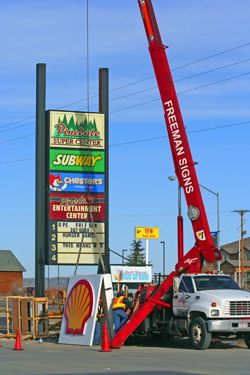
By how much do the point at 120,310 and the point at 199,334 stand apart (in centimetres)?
319

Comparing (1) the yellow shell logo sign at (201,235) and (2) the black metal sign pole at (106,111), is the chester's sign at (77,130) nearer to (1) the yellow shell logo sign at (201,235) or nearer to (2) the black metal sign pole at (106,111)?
(2) the black metal sign pole at (106,111)

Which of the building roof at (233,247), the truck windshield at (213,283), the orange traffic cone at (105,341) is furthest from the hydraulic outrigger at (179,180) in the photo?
the building roof at (233,247)

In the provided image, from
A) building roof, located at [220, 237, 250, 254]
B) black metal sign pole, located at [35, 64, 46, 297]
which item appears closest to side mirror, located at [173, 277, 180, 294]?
black metal sign pole, located at [35, 64, 46, 297]

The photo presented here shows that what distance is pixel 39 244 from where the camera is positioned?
27.9 metres

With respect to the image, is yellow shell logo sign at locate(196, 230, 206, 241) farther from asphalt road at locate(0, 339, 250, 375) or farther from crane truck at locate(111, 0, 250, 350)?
asphalt road at locate(0, 339, 250, 375)

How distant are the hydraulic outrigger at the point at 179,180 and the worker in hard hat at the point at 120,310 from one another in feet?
1.88

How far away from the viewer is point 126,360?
18.5 m

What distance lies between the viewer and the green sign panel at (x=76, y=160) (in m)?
28.1

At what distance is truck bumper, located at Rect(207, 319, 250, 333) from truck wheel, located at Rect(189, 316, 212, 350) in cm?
18

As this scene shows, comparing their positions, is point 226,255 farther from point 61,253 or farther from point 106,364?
point 106,364

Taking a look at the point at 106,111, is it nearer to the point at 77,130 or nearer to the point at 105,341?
the point at 77,130

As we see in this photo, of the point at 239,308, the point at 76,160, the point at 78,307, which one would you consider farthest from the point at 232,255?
the point at 239,308

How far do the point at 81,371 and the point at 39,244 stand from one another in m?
12.4

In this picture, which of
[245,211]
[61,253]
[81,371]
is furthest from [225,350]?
[245,211]
